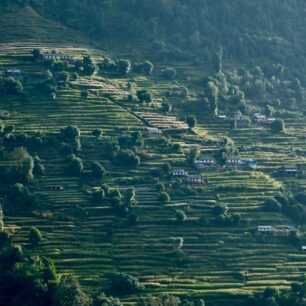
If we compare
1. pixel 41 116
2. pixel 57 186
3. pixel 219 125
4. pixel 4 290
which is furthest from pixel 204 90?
pixel 4 290

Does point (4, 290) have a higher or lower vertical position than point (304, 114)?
lower

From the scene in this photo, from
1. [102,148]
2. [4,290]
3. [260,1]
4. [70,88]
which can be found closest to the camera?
[4,290]

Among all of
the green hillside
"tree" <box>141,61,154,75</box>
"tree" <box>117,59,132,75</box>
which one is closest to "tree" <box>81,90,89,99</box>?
the green hillside

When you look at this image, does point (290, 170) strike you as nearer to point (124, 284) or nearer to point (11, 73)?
point (124, 284)

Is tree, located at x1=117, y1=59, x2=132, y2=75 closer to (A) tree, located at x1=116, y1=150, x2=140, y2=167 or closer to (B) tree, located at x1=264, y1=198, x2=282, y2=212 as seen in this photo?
(A) tree, located at x1=116, y1=150, x2=140, y2=167

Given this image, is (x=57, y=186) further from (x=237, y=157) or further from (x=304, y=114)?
(x=304, y=114)

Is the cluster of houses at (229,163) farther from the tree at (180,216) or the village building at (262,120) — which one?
the village building at (262,120)
